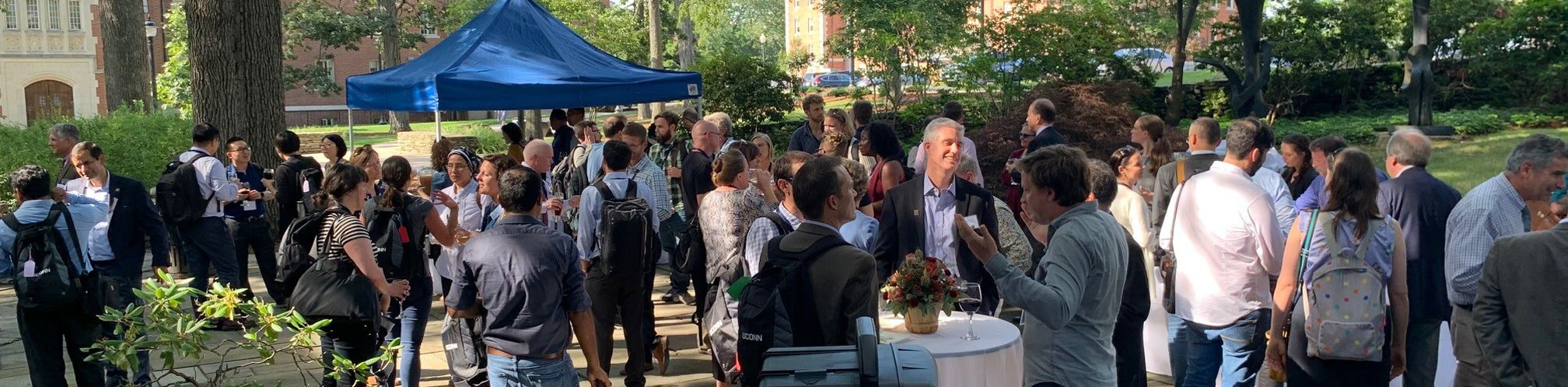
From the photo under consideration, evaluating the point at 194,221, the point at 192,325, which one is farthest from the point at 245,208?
the point at 192,325

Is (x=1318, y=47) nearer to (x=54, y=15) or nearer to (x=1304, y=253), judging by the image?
(x=1304, y=253)

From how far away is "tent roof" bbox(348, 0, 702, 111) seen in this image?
10.1 meters

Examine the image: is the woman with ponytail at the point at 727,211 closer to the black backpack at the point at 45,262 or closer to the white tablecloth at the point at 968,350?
the white tablecloth at the point at 968,350

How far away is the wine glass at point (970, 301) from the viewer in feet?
15.1

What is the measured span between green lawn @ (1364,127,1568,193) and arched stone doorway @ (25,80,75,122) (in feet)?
154

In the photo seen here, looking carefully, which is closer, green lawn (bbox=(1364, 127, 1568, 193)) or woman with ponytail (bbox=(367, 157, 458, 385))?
woman with ponytail (bbox=(367, 157, 458, 385))

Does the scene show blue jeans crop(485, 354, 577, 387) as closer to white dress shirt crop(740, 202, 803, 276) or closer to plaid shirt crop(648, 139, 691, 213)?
white dress shirt crop(740, 202, 803, 276)

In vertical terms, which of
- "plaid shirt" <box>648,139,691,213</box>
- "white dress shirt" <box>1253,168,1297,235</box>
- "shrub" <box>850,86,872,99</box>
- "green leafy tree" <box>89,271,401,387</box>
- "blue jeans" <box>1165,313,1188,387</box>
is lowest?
"blue jeans" <box>1165,313,1188,387</box>

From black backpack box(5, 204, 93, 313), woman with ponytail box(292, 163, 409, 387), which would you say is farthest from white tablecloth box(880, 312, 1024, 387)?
black backpack box(5, 204, 93, 313)

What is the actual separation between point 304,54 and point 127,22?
130ft

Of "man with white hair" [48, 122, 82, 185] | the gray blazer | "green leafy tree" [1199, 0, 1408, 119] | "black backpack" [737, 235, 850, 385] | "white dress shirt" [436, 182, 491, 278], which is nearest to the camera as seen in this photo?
"black backpack" [737, 235, 850, 385]

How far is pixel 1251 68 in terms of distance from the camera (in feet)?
47.4

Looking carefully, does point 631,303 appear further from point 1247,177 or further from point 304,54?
point 304,54

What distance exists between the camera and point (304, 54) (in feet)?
189
